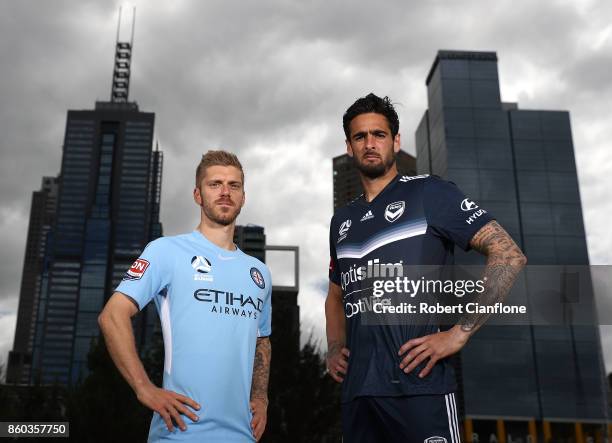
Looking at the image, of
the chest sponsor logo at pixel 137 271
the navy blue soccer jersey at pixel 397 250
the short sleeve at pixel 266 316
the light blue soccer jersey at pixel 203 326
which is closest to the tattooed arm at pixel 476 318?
the navy blue soccer jersey at pixel 397 250

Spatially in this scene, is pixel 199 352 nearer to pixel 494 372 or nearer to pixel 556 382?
pixel 494 372

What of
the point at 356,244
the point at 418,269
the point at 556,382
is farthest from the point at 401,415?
the point at 556,382

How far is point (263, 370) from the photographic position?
481 cm

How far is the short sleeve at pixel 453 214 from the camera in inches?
161

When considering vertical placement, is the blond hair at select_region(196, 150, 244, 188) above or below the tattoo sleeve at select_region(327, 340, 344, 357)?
above

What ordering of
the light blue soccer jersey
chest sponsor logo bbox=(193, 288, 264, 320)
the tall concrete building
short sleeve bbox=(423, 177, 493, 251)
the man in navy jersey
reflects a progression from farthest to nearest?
the tall concrete building
chest sponsor logo bbox=(193, 288, 264, 320)
short sleeve bbox=(423, 177, 493, 251)
the light blue soccer jersey
the man in navy jersey

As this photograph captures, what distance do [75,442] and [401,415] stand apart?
22060 mm

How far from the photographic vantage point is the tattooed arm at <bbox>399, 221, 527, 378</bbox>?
3.83 meters

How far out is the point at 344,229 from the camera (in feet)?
15.3

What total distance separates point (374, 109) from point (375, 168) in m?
0.45

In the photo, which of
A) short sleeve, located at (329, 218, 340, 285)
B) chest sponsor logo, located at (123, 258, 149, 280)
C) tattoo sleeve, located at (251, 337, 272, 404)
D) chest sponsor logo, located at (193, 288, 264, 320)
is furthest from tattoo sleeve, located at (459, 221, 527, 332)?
chest sponsor logo, located at (123, 258, 149, 280)

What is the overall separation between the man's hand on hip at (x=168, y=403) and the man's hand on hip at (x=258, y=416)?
612mm

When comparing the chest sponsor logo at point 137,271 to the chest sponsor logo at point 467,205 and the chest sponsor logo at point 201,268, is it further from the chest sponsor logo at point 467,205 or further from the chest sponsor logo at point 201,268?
the chest sponsor logo at point 467,205

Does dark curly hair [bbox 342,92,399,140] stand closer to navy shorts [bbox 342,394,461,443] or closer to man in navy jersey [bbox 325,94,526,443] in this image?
man in navy jersey [bbox 325,94,526,443]
